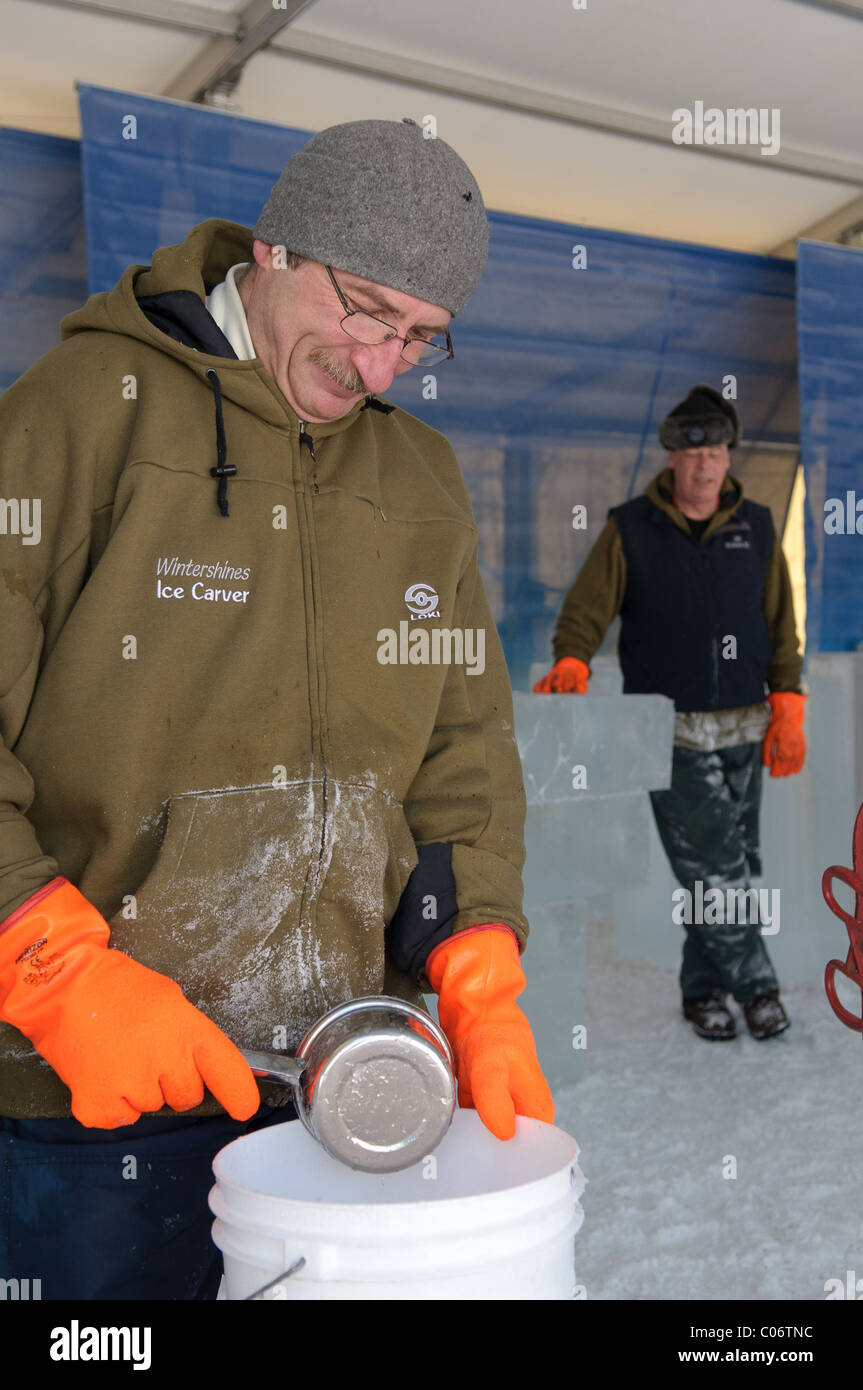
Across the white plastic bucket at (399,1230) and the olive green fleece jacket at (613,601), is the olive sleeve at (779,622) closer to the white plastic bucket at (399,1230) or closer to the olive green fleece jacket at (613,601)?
the olive green fleece jacket at (613,601)

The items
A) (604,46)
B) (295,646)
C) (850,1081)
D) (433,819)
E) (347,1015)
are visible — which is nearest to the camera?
(347,1015)

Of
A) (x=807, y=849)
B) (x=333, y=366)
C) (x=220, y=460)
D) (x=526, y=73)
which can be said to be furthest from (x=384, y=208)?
(x=807, y=849)

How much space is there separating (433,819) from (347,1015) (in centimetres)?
28

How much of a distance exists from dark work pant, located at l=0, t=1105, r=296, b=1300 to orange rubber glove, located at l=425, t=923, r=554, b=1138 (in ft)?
0.88

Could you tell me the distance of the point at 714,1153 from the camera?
8.48 ft

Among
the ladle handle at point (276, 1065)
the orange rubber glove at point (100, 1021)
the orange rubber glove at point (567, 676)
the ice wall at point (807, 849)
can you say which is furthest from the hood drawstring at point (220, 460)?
the ice wall at point (807, 849)

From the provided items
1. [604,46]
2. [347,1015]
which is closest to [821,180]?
[604,46]

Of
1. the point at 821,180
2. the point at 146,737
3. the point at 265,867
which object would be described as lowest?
the point at 265,867

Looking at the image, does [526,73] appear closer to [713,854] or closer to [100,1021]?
[713,854]

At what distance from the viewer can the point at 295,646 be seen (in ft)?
3.65

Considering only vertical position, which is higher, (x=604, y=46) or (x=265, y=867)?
(x=604, y=46)

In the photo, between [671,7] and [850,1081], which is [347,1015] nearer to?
[850,1081]

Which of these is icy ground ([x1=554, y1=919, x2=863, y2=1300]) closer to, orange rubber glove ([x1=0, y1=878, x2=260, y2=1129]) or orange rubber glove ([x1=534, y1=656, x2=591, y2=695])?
orange rubber glove ([x1=534, y1=656, x2=591, y2=695])
